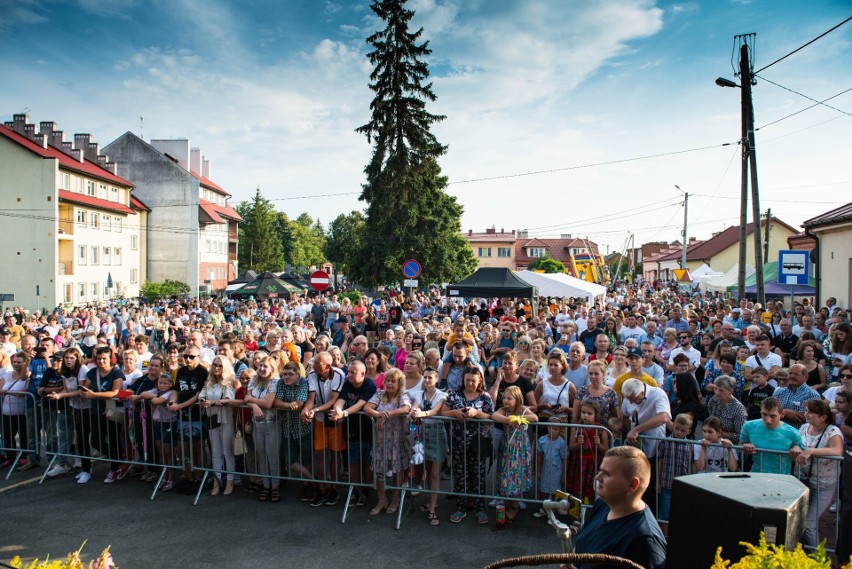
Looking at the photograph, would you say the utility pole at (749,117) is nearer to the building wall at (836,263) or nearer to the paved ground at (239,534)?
the building wall at (836,263)

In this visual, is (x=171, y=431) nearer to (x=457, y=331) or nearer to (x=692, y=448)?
(x=457, y=331)

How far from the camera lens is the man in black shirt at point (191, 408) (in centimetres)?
672

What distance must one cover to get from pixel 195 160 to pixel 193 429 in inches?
2170

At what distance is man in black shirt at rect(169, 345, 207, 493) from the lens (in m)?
6.72

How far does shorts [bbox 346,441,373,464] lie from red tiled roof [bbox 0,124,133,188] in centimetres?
3673

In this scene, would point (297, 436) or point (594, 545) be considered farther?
point (297, 436)

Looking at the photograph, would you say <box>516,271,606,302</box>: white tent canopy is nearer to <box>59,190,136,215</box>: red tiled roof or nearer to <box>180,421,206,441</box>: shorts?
<box>180,421,206,441</box>: shorts

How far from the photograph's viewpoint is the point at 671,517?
2.39 m

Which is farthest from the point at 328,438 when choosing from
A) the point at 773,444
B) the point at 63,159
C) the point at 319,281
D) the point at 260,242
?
the point at 260,242

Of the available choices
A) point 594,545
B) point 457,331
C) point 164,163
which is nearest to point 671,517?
point 594,545

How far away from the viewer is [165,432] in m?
6.90

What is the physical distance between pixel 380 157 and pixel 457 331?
24148 millimetres

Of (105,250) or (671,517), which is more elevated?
(105,250)

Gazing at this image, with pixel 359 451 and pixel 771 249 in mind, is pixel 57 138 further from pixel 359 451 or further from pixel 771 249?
pixel 771 249
